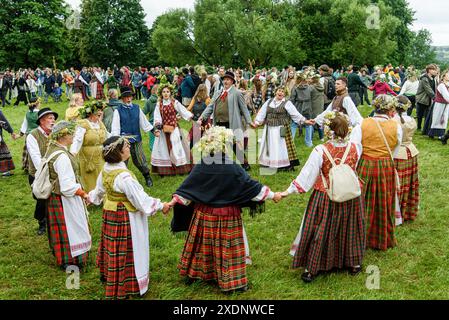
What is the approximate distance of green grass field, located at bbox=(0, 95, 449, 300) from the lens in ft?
15.2

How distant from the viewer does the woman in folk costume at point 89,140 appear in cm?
677

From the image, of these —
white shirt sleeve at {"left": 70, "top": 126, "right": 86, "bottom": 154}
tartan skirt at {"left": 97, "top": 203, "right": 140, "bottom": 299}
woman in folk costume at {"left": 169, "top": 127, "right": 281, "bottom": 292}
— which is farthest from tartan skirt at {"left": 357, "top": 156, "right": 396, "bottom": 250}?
white shirt sleeve at {"left": 70, "top": 126, "right": 86, "bottom": 154}

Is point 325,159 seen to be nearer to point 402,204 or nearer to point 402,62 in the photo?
point 402,204

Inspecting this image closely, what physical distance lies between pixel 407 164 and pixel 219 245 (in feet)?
10.9

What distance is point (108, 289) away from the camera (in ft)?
14.4

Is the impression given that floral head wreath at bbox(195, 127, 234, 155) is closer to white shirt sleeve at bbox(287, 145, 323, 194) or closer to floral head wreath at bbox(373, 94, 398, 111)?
white shirt sleeve at bbox(287, 145, 323, 194)

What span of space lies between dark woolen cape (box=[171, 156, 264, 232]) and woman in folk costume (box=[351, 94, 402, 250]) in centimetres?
167

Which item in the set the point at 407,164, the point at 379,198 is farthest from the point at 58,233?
the point at 407,164

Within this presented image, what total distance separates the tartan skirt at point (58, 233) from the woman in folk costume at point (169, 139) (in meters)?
3.81

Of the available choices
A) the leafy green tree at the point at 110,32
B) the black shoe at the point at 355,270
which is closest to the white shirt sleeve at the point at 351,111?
the black shoe at the point at 355,270

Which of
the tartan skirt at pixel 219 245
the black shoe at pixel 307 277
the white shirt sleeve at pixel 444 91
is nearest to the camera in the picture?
the tartan skirt at pixel 219 245

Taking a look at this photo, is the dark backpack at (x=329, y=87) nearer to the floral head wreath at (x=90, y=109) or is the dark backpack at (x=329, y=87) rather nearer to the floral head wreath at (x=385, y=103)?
the floral head wreath at (x=385, y=103)
